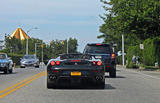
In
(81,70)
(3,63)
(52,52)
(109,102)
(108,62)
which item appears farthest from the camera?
(52,52)

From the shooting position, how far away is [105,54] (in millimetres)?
20938

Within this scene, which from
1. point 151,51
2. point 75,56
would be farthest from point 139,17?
point 75,56

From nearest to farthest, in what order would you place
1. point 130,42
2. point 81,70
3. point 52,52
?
1. point 81,70
2. point 130,42
3. point 52,52

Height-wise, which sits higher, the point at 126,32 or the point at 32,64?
the point at 126,32

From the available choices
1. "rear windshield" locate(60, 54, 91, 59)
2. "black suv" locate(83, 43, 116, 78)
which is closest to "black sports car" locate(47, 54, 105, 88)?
"rear windshield" locate(60, 54, 91, 59)

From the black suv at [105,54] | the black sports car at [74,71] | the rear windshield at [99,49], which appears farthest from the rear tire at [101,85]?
the rear windshield at [99,49]

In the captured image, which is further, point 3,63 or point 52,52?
point 52,52

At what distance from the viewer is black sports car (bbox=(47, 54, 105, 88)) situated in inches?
517

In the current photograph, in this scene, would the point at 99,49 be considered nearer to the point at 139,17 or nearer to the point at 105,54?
the point at 105,54

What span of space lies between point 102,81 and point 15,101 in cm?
426

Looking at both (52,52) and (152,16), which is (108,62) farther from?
(52,52)

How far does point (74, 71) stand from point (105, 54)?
26.1 feet

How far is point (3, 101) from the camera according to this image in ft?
32.1

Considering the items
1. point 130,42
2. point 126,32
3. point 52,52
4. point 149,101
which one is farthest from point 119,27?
point 52,52
